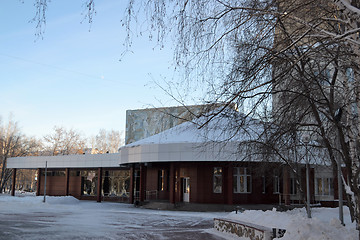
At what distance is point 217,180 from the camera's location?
110 feet

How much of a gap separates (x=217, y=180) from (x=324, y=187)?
14.6m

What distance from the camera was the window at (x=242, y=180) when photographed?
34.2m

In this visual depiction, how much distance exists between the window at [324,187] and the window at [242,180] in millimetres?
11399

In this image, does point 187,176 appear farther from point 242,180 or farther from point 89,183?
point 89,183

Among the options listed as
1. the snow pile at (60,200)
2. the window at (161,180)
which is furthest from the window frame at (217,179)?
the snow pile at (60,200)

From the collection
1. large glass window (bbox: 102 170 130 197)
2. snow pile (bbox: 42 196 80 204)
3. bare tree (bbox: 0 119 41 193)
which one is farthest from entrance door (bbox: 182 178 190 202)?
bare tree (bbox: 0 119 41 193)

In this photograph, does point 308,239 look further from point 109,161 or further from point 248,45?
point 109,161

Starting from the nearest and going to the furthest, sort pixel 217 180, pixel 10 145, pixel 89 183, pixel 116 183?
pixel 217 180 → pixel 116 183 → pixel 89 183 → pixel 10 145

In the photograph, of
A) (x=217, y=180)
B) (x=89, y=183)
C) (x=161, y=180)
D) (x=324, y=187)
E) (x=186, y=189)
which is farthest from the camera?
(x=89, y=183)

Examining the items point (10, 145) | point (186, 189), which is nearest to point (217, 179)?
point (186, 189)

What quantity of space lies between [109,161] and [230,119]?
37.5m

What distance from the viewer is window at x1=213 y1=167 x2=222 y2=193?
33469mm

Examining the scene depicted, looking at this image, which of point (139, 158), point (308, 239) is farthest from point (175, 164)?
point (308, 239)

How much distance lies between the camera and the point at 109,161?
147 feet
